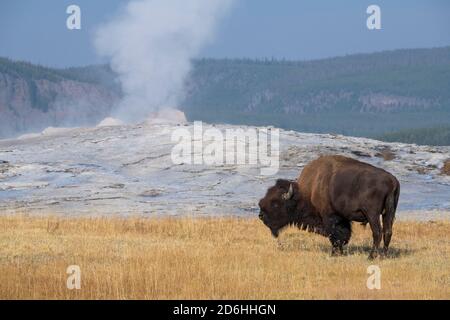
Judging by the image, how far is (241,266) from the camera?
1280cm

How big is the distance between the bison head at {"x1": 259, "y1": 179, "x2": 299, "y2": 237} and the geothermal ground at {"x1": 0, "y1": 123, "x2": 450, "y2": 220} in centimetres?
799

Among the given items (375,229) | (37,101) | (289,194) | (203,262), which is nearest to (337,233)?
(375,229)

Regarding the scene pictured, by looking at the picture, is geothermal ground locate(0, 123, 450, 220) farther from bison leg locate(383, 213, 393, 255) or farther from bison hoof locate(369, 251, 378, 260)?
bison hoof locate(369, 251, 378, 260)

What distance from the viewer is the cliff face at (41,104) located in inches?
7195

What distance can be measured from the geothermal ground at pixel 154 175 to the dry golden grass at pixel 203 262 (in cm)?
527

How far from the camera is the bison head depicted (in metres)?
14.9

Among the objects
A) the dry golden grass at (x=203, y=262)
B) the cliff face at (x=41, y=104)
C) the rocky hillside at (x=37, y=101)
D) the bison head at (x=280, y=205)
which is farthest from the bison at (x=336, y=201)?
the rocky hillside at (x=37, y=101)

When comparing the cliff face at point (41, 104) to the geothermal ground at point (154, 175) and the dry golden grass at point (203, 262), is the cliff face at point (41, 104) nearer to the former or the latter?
the geothermal ground at point (154, 175)

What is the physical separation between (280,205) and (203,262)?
239 centimetres

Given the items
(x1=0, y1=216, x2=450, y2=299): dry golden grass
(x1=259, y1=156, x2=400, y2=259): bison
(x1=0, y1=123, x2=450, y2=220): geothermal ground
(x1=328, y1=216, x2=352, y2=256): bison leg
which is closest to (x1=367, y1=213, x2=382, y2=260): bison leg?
(x1=259, y1=156, x2=400, y2=259): bison

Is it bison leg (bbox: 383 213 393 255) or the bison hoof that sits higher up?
bison leg (bbox: 383 213 393 255)
